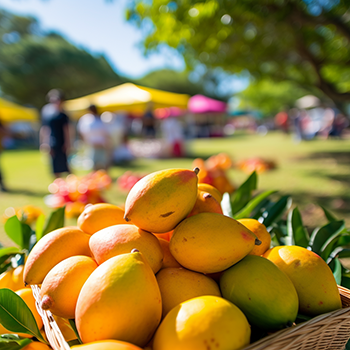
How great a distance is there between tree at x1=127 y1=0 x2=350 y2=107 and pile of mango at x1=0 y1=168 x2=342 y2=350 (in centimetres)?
405

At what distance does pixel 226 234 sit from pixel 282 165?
328 inches

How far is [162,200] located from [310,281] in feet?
1.82

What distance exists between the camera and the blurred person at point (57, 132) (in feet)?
20.4

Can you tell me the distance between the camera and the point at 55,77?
3241 cm

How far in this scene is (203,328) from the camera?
0.78 meters

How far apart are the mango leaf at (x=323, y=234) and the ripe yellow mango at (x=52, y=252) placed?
1043 millimetres

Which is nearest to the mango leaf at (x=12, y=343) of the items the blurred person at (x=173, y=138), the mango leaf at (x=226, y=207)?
the mango leaf at (x=226, y=207)

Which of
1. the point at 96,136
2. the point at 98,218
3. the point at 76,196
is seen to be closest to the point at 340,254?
the point at 98,218

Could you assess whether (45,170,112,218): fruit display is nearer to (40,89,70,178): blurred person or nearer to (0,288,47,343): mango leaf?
(40,89,70,178): blurred person

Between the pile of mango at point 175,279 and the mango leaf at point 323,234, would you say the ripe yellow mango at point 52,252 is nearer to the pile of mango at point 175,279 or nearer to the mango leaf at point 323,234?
the pile of mango at point 175,279

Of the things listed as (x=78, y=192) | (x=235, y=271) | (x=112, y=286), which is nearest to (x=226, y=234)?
(x=235, y=271)

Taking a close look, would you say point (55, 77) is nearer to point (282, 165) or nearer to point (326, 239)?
point (282, 165)

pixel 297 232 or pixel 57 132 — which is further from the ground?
pixel 57 132

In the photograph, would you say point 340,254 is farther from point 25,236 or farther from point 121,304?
point 25,236
